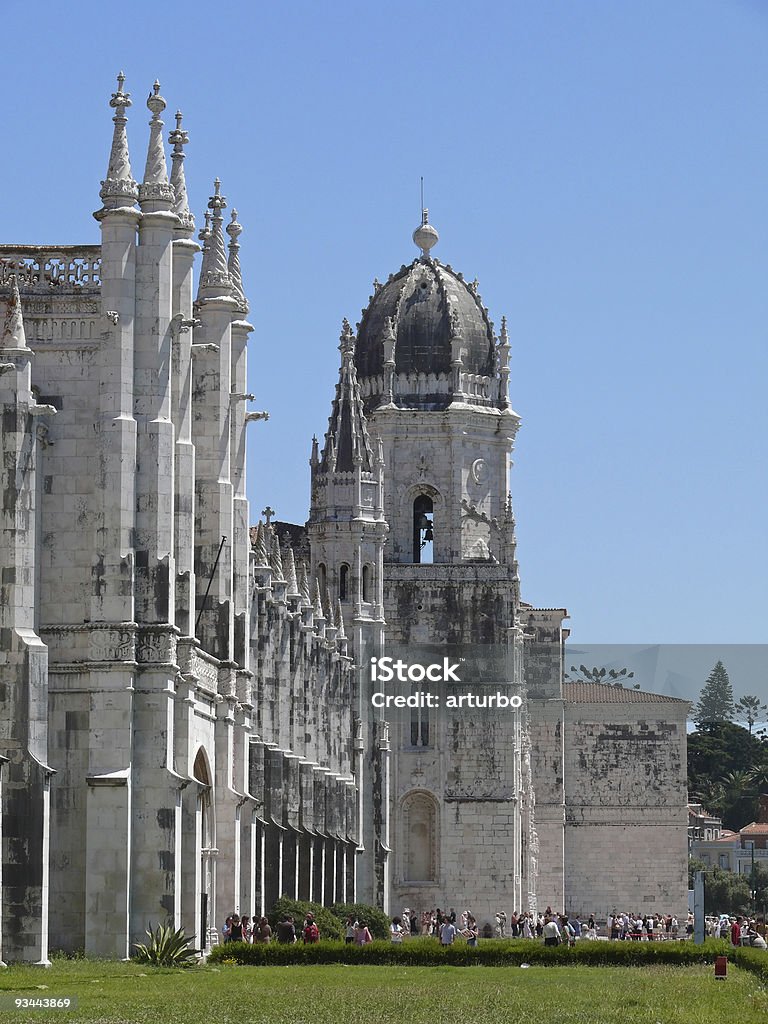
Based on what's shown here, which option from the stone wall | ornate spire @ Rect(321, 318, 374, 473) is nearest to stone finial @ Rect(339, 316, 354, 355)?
ornate spire @ Rect(321, 318, 374, 473)

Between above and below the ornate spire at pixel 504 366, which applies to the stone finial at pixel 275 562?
below

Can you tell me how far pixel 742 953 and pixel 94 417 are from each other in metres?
19.7

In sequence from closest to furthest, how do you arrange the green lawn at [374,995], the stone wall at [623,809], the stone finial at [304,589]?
the green lawn at [374,995], the stone finial at [304,589], the stone wall at [623,809]

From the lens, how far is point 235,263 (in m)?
66.2

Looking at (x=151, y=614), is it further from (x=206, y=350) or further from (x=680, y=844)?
(x=680, y=844)

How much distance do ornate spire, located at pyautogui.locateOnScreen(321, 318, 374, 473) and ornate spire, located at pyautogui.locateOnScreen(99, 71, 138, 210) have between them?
48.1 metres

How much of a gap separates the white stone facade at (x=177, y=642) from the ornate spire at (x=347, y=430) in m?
0.13

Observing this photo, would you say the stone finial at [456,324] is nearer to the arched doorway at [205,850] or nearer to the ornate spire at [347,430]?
the ornate spire at [347,430]

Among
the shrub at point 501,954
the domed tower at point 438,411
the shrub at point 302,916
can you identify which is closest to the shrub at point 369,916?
the shrub at point 302,916

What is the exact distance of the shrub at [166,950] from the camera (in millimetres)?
50344

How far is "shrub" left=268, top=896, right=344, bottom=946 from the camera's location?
68.4 metres

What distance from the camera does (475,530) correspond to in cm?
11006

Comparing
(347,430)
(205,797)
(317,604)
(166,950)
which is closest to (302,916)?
(205,797)

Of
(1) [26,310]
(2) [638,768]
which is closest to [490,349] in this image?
(2) [638,768]
